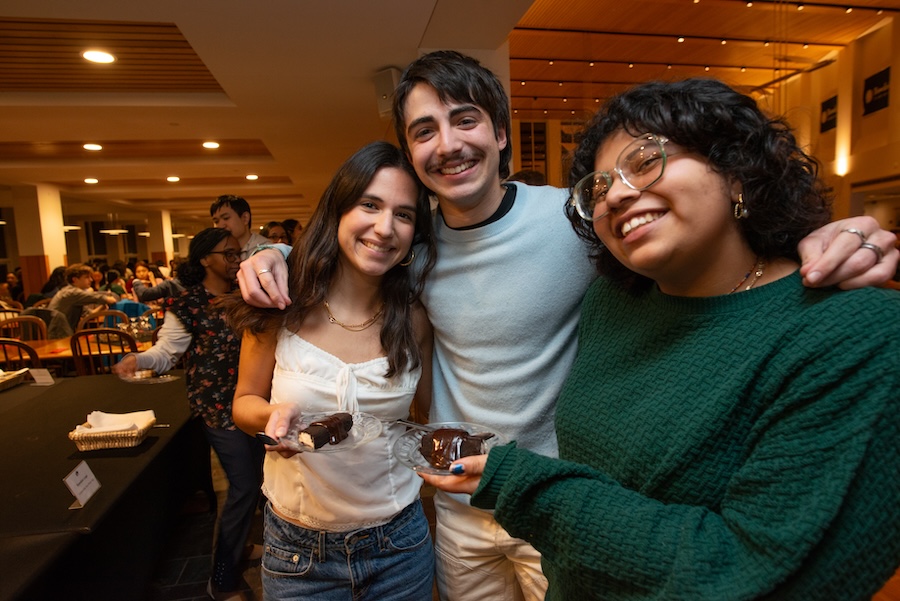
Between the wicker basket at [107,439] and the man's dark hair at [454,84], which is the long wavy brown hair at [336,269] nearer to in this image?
the man's dark hair at [454,84]

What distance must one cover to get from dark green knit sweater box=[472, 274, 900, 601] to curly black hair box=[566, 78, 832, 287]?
106 mm

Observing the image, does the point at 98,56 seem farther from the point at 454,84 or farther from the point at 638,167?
the point at 638,167

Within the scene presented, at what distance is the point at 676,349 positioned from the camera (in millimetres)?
927

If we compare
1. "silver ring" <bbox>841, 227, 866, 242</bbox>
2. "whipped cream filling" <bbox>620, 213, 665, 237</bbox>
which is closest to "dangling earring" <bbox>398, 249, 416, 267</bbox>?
"whipped cream filling" <bbox>620, 213, 665, 237</bbox>

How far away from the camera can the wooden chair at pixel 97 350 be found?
4.58 metres

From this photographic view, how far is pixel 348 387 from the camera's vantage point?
1.35 metres

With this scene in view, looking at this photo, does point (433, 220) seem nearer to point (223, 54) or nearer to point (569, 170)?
point (569, 170)

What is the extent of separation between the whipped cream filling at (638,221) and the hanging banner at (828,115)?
9009 mm

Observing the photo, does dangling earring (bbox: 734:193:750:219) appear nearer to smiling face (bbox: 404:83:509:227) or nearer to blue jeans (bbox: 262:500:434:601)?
smiling face (bbox: 404:83:509:227)

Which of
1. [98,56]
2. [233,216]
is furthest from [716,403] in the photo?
[98,56]

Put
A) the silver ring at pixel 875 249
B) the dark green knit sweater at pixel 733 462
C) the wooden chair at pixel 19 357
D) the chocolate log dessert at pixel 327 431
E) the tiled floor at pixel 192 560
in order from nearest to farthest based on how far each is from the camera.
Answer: the dark green knit sweater at pixel 733 462 → the silver ring at pixel 875 249 → the chocolate log dessert at pixel 327 431 → the tiled floor at pixel 192 560 → the wooden chair at pixel 19 357

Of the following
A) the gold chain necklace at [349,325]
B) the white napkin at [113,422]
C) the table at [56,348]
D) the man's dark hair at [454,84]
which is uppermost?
the man's dark hair at [454,84]

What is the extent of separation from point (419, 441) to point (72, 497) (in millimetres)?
1335

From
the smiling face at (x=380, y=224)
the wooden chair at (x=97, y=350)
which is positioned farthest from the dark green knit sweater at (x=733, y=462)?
the wooden chair at (x=97, y=350)
